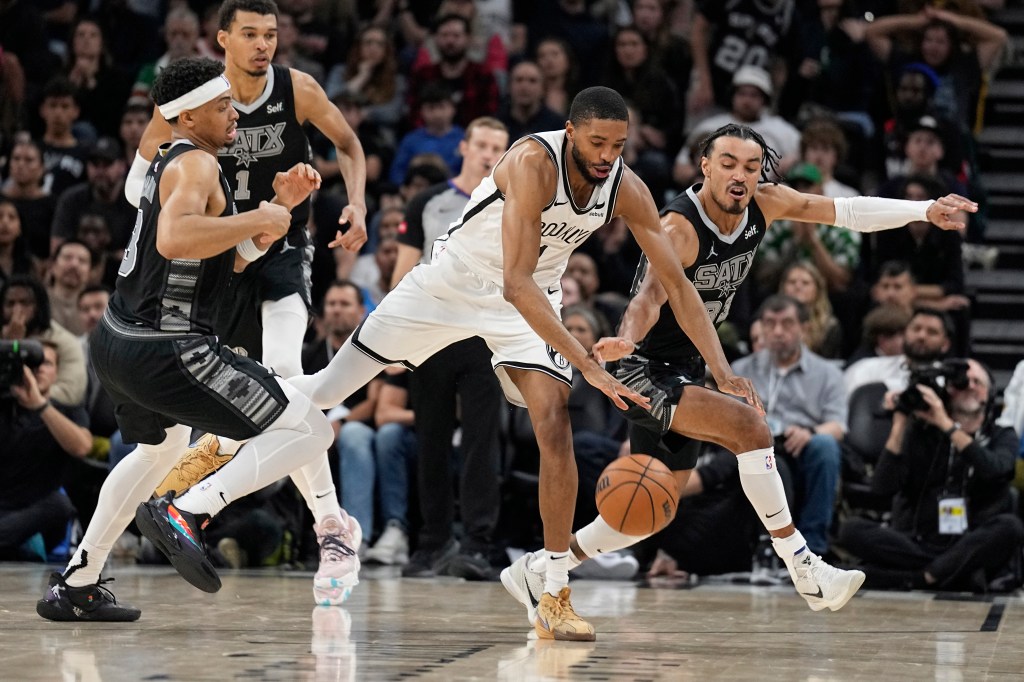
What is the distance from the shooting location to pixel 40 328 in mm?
8797

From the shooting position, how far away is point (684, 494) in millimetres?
8242

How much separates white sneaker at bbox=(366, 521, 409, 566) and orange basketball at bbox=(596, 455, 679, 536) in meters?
2.63

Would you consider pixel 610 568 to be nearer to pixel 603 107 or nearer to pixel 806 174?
pixel 806 174

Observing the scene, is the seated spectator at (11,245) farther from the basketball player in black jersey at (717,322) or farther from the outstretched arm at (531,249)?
the outstretched arm at (531,249)

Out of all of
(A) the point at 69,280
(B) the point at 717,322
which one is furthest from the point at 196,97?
(A) the point at 69,280

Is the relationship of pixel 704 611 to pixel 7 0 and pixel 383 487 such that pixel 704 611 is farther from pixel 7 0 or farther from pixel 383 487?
pixel 7 0

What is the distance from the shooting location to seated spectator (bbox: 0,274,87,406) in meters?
8.66

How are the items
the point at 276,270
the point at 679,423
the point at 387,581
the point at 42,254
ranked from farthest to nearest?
the point at 42,254 < the point at 387,581 < the point at 276,270 < the point at 679,423

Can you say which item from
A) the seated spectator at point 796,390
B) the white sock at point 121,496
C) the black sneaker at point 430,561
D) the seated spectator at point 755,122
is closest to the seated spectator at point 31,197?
the black sneaker at point 430,561

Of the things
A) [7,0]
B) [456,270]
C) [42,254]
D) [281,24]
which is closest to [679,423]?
[456,270]

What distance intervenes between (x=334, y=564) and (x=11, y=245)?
4.86m

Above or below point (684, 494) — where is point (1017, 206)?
above

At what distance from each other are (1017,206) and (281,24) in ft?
18.9

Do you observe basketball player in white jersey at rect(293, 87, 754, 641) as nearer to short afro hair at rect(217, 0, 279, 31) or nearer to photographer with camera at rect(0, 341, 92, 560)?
short afro hair at rect(217, 0, 279, 31)
